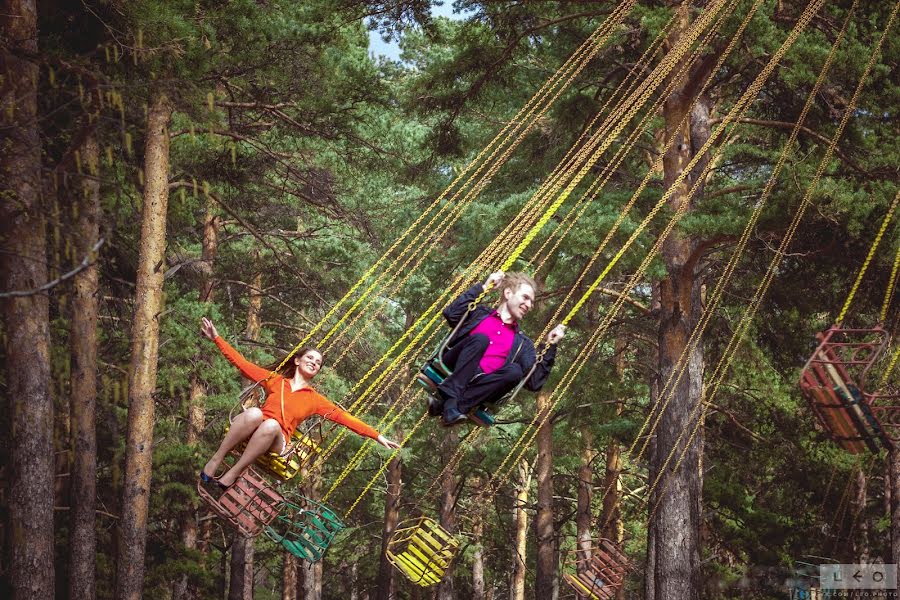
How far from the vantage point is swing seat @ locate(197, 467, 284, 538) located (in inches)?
299

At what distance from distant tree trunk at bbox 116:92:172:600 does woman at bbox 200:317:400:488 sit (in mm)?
4609

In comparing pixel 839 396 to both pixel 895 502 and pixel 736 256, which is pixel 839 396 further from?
pixel 895 502

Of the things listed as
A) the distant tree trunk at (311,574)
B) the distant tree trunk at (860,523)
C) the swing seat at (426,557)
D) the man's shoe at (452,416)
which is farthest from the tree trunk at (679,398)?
the distant tree trunk at (311,574)

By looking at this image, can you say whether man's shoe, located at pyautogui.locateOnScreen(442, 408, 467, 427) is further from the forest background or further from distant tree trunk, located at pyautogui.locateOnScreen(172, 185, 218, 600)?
distant tree trunk, located at pyautogui.locateOnScreen(172, 185, 218, 600)

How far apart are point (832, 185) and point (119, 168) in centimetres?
975

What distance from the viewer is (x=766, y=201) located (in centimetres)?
1136

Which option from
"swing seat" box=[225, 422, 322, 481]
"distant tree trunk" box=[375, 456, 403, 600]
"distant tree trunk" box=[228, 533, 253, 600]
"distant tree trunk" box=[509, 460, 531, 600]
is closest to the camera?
"swing seat" box=[225, 422, 322, 481]

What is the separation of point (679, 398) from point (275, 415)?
6688 millimetres

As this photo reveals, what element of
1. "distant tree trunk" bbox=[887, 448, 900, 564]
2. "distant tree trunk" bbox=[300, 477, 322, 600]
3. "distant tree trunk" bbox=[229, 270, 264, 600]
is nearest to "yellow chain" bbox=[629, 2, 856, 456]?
"distant tree trunk" bbox=[887, 448, 900, 564]

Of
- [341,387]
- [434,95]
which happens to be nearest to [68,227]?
[434,95]

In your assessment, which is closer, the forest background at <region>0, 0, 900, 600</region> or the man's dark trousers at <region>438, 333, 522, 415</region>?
the man's dark trousers at <region>438, 333, 522, 415</region>

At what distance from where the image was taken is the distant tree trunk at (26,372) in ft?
32.5

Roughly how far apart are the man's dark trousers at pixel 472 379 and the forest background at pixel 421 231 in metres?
0.52

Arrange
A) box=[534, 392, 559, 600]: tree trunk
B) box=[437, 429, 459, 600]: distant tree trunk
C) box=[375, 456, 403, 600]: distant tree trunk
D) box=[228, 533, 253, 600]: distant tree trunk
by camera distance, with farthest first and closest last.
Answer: box=[375, 456, 403, 600]: distant tree trunk < box=[437, 429, 459, 600]: distant tree trunk < box=[228, 533, 253, 600]: distant tree trunk < box=[534, 392, 559, 600]: tree trunk
